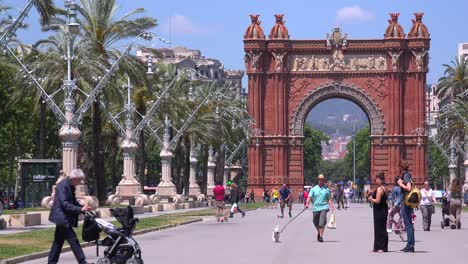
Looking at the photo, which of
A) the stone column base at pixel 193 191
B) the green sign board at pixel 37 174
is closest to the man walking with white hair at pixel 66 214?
the green sign board at pixel 37 174

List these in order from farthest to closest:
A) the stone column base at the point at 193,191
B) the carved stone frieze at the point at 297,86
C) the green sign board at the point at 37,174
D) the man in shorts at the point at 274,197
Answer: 1. the carved stone frieze at the point at 297,86
2. the stone column base at the point at 193,191
3. the man in shorts at the point at 274,197
4. the green sign board at the point at 37,174

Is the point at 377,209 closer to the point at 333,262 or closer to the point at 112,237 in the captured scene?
the point at 333,262

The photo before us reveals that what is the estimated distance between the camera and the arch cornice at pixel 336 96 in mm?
95938

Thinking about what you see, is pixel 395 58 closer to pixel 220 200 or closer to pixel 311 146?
pixel 220 200

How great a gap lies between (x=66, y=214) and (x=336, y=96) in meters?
82.2

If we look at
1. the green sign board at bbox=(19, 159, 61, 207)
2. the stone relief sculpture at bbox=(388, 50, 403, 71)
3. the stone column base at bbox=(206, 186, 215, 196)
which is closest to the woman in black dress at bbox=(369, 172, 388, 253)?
the green sign board at bbox=(19, 159, 61, 207)

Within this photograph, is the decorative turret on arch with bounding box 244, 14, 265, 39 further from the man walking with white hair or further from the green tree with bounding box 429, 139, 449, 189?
the man walking with white hair

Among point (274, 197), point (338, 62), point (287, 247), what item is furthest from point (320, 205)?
point (338, 62)

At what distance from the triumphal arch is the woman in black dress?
71862 millimetres

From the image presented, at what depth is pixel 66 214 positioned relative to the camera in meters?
16.4

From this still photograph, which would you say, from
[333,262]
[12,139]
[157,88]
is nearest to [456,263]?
[333,262]

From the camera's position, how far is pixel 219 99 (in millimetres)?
87125

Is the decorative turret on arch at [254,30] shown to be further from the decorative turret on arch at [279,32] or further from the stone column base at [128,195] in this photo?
the stone column base at [128,195]

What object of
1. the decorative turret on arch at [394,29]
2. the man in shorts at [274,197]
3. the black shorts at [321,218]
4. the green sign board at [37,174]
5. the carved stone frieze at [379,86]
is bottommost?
the man in shorts at [274,197]
